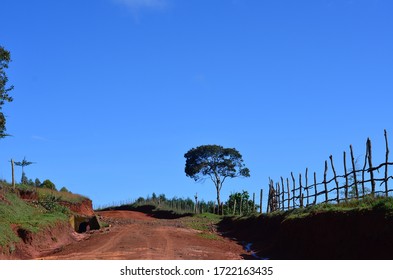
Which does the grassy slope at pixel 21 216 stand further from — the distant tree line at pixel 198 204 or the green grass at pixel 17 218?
the distant tree line at pixel 198 204

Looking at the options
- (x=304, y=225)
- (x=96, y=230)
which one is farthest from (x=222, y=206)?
(x=304, y=225)

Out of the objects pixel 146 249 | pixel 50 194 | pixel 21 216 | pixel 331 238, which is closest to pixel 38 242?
pixel 21 216

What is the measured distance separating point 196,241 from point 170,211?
32034mm

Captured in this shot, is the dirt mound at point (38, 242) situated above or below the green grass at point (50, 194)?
below

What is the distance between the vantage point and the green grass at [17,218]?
705 inches

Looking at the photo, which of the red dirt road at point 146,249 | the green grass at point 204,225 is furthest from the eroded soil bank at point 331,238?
the green grass at point 204,225

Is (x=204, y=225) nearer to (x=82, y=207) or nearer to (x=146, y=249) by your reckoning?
(x=82, y=207)

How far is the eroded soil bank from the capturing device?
12.6m

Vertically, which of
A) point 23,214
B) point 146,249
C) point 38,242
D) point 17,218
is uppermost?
point 23,214

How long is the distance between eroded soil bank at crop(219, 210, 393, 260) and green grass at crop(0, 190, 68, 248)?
28.6 ft

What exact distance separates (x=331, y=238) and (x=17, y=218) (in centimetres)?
1273

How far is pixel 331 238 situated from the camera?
15438 millimetres

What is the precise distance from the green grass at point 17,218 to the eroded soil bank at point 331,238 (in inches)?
344

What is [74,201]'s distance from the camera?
38.6 meters
